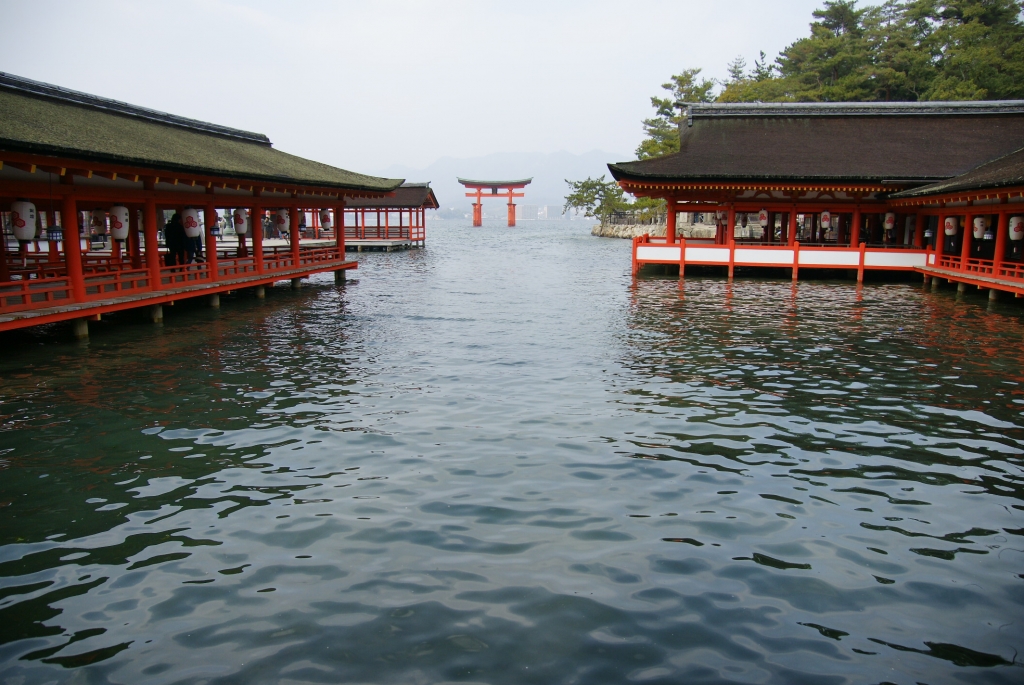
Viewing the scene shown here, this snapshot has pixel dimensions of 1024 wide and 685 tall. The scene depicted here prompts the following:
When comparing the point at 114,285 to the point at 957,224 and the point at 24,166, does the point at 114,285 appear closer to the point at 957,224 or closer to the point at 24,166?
the point at 24,166

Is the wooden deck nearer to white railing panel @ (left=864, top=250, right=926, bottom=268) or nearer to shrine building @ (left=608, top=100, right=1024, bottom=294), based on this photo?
shrine building @ (left=608, top=100, right=1024, bottom=294)

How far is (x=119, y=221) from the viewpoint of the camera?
57.0 feet

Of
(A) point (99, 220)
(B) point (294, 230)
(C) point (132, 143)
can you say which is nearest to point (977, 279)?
(B) point (294, 230)

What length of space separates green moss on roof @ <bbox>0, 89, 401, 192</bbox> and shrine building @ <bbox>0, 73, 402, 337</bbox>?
0.16ft

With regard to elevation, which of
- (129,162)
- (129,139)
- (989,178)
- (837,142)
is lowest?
(129,162)

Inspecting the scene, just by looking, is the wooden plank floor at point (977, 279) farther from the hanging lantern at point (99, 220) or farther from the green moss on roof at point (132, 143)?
the hanging lantern at point (99, 220)

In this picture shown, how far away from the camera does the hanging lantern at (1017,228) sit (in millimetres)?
20656

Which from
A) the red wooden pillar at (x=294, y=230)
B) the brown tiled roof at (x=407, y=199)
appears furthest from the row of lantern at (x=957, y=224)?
the brown tiled roof at (x=407, y=199)

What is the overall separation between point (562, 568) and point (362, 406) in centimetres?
521

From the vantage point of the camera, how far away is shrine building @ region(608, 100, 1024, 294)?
86.4ft

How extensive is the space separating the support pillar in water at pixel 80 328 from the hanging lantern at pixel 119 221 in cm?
358

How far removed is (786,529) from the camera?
647cm

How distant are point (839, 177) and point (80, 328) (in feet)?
79.4

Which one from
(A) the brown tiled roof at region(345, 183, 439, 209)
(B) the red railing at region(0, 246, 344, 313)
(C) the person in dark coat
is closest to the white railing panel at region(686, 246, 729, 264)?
(B) the red railing at region(0, 246, 344, 313)
